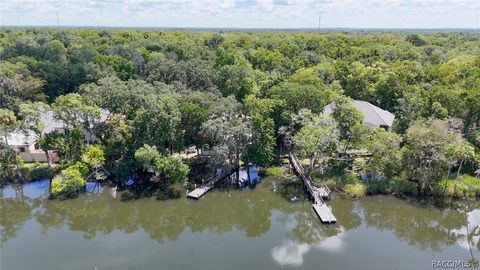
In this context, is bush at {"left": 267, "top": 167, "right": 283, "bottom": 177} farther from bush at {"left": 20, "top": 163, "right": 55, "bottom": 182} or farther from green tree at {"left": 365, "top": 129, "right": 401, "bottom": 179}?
bush at {"left": 20, "top": 163, "right": 55, "bottom": 182}

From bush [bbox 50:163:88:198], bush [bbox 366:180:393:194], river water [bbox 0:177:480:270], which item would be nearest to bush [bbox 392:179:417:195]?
bush [bbox 366:180:393:194]

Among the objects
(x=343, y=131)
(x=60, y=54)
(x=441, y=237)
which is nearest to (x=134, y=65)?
(x=60, y=54)

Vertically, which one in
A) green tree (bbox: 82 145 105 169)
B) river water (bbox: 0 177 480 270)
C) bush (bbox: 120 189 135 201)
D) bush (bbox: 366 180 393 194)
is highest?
green tree (bbox: 82 145 105 169)

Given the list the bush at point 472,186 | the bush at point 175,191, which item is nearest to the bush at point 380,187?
the bush at point 472,186

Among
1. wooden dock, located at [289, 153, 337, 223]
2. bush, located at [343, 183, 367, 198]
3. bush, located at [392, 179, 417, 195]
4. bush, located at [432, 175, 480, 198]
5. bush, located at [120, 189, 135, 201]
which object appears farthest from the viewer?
bush, located at [392, 179, 417, 195]

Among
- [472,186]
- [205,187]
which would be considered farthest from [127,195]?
[472,186]

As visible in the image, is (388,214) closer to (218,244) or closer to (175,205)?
(218,244)

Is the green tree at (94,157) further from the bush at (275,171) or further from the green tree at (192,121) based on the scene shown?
the bush at (275,171)

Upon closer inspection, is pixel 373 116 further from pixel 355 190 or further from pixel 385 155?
pixel 355 190
